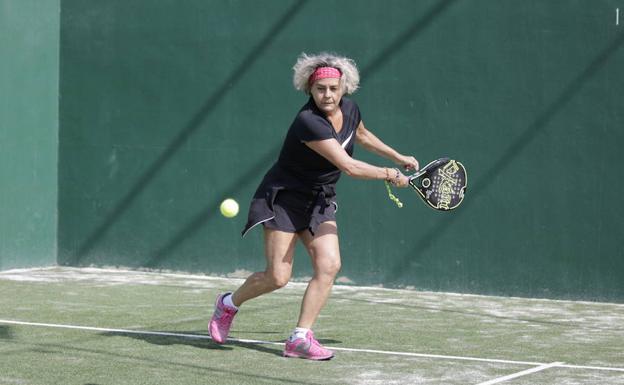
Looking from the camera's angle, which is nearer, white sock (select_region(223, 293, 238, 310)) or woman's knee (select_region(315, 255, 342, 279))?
woman's knee (select_region(315, 255, 342, 279))

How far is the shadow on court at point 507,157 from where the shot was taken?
9.18 m

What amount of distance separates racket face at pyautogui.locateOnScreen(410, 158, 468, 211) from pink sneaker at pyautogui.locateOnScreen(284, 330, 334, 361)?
1.03 m

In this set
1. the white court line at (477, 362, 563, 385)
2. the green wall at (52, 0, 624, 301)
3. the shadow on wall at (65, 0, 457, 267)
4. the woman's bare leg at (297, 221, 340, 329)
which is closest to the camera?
the white court line at (477, 362, 563, 385)

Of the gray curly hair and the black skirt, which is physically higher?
the gray curly hair

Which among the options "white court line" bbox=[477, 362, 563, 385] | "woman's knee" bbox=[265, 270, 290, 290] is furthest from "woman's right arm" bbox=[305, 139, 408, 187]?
"white court line" bbox=[477, 362, 563, 385]

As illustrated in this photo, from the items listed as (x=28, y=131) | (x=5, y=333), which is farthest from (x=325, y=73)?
(x=28, y=131)

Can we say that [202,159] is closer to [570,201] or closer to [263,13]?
[263,13]

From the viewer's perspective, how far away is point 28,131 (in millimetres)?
10734

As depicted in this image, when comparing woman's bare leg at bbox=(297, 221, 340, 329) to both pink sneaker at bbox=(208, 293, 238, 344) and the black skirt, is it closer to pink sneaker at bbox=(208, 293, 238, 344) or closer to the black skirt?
the black skirt

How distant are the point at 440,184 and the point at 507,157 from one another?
2.81 meters

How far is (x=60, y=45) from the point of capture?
36.1 feet

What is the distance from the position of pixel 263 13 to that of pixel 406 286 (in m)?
2.58

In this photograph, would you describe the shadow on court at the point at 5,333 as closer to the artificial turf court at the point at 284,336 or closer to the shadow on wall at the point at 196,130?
the artificial turf court at the point at 284,336

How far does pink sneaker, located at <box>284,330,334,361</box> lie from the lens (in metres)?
6.39
